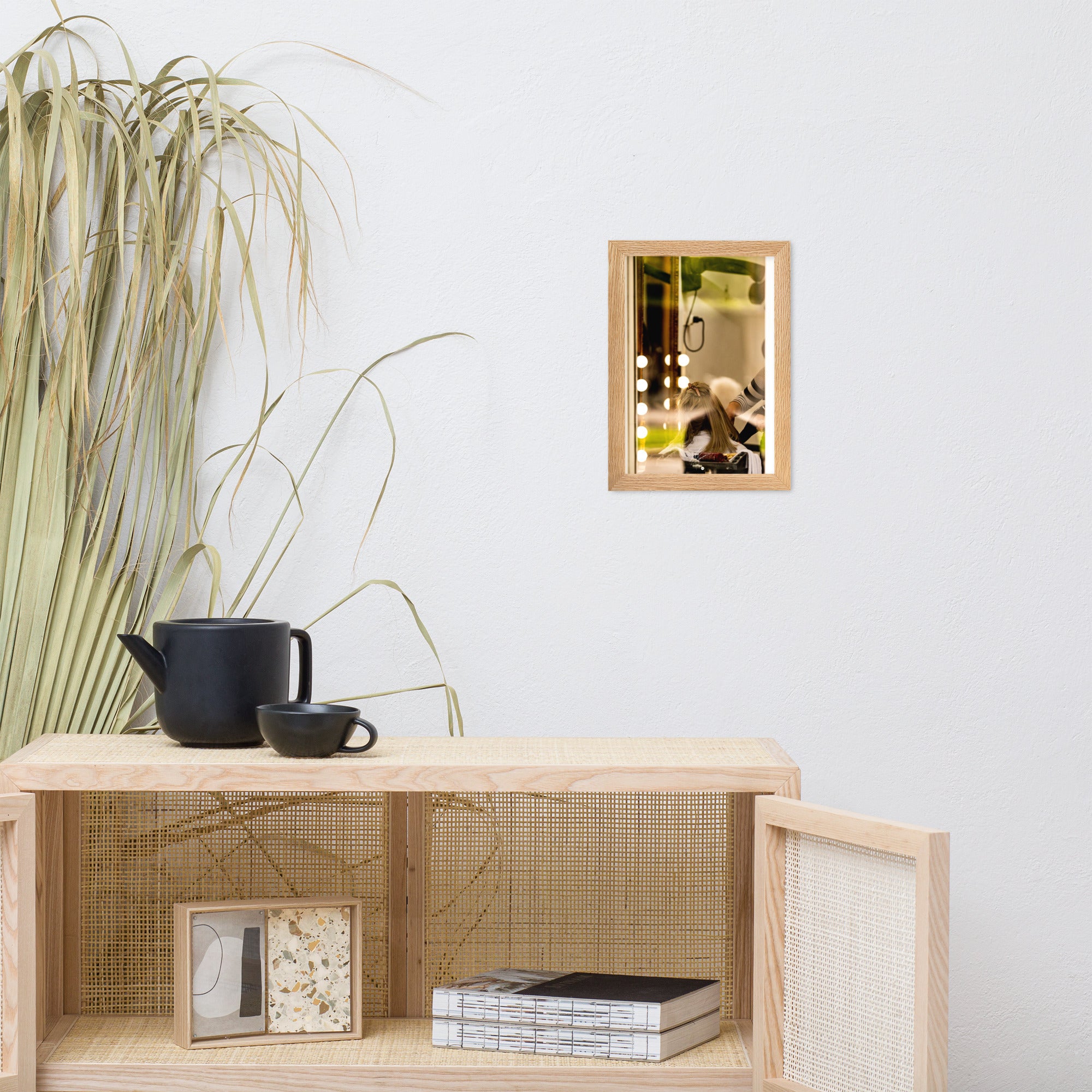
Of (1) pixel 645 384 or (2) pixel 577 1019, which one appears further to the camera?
(1) pixel 645 384

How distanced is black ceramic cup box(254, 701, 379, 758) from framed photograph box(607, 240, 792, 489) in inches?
22.9

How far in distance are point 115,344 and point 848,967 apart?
1.24 m

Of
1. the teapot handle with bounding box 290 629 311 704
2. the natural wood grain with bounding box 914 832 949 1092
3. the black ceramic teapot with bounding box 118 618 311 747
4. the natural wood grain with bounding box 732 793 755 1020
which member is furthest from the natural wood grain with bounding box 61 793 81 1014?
the natural wood grain with bounding box 914 832 949 1092

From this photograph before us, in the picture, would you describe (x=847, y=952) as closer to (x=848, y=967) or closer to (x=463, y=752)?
(x=848, y=967)

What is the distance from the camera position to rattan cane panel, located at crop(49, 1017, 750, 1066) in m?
1.24

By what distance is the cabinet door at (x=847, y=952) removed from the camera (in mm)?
1038

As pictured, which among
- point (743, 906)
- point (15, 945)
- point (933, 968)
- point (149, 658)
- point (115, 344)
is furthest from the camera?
point (115, 344)

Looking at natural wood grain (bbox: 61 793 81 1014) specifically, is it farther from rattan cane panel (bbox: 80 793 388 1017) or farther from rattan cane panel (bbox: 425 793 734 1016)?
rattan cane panel (bbox: 425 793 734 1016)

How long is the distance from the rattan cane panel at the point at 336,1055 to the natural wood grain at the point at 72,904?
0.23ft

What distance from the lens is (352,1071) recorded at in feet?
4.05

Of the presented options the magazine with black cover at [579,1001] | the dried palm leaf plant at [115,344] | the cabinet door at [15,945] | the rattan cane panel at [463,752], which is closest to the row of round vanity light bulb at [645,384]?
the dried palm leaf plant at [115,344]

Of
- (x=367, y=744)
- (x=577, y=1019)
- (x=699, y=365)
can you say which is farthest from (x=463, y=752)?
(x=699, y=365)

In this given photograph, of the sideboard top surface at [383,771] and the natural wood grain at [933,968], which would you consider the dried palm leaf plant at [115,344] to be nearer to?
the sideboard top surface at [383,771]

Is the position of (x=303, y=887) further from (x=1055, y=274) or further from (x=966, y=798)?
(x=1055, y=274)
